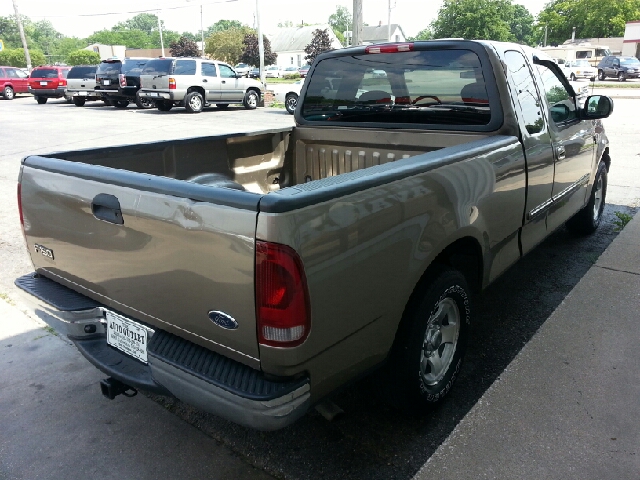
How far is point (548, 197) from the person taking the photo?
13.1 feet

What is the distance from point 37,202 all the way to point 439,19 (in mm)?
83134

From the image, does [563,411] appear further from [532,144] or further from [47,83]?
[47,83]

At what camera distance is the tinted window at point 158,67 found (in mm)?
19922

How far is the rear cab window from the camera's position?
11.9ft

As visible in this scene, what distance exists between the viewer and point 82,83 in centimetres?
2441

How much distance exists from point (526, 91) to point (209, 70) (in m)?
18.7

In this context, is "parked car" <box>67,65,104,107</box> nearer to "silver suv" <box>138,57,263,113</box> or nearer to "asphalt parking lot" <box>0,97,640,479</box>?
"silver suv" <box>138,57,263,113</box>

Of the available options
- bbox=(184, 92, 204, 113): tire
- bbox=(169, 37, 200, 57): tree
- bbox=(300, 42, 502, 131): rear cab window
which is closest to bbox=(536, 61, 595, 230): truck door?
bbox=(300, 42, 502, 131): rear cab window

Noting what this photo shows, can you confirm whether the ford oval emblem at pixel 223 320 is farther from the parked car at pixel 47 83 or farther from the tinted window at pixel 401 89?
the parked car at pixel 47 83

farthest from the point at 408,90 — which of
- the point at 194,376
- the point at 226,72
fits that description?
the point at 226,72

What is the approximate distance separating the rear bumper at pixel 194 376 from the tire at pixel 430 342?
70cm

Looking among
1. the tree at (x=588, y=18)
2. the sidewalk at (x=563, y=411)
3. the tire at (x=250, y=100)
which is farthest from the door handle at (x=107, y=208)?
the tree at (x=588, y=18)

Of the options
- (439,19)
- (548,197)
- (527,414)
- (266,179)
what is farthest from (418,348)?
(439,19)

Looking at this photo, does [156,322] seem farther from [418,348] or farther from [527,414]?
[527,414]
